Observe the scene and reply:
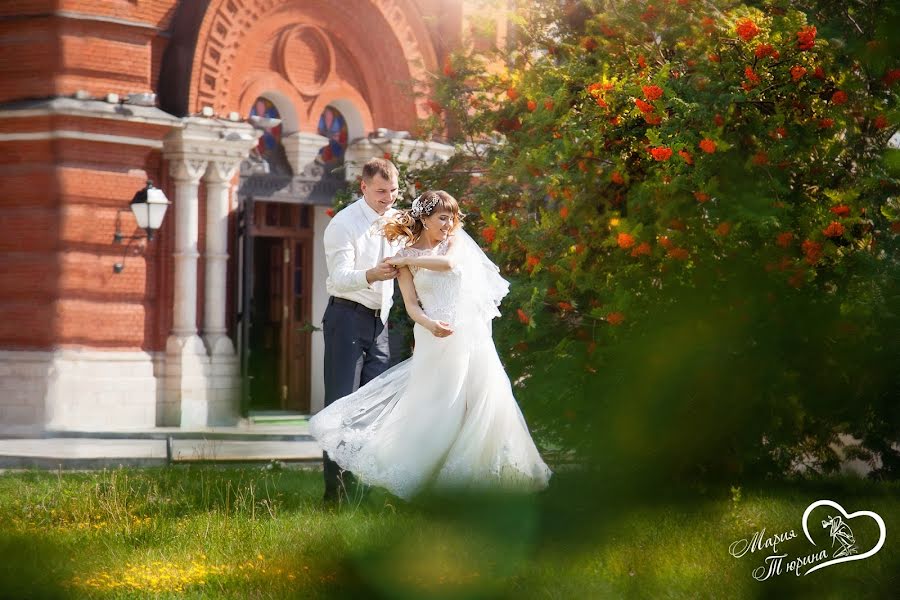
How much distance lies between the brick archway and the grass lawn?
986 centimetres

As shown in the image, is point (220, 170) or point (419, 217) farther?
point (220, 170)

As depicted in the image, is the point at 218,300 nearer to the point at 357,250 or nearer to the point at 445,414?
the point at 357,250

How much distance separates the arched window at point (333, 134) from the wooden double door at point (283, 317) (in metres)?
0.77

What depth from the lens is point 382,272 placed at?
791 cm

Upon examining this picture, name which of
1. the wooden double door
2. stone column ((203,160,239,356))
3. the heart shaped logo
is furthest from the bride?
the wooden double door

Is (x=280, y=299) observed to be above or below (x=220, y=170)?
below

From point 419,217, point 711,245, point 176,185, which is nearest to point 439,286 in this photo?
point 419,217

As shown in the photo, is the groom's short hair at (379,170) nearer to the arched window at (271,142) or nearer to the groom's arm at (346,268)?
the groom's arm at (346,268)

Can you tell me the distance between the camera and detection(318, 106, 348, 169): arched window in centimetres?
1961

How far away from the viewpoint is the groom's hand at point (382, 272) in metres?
7.91

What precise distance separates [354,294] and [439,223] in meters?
0.76

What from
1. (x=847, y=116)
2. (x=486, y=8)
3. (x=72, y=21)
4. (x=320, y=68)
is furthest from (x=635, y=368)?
(x=320, y=68)

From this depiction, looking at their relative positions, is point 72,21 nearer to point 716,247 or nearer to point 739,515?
point 716,247

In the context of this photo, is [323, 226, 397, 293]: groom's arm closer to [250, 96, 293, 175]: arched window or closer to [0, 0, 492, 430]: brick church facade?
[0, 0, 492, 430]: brick church facade
